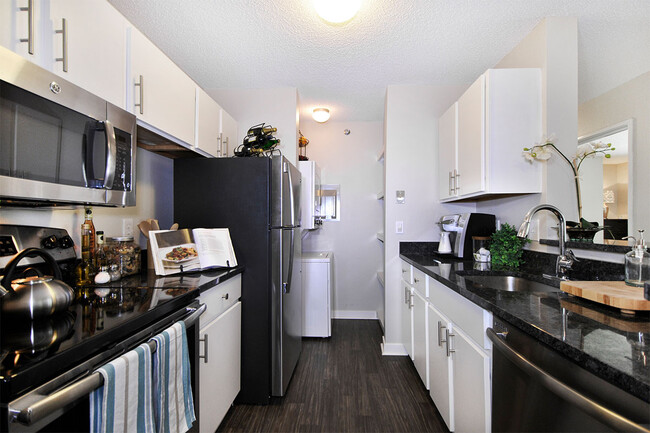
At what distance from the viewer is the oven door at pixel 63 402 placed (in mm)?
592

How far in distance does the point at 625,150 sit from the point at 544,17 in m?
1.48

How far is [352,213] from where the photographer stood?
12.9 ft

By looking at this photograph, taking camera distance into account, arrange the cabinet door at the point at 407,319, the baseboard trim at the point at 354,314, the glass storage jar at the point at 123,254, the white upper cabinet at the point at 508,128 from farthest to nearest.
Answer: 1. the baseboard trim at the point at 354,314
2. the cabinet door at the point at 407,319
3. the white upper cabinet at the point at 508,128
4. the glass storage jar at the point at 123,254

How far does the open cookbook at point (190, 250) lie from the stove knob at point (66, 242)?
33cm

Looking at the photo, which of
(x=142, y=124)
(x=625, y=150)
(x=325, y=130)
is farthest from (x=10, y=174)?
(x=625, y=150)

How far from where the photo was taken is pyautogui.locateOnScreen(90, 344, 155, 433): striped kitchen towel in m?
0.76

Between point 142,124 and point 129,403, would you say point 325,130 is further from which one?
point 129,403

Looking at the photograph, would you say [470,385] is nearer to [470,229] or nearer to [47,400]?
[470,229]

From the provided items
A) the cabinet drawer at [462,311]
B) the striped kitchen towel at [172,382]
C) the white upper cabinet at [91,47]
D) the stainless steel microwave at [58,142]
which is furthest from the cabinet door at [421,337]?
the white upper cabinet at [91,47]

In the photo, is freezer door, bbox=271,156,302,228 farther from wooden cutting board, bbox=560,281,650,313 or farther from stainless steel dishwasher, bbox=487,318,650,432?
wooden cutting board, bbox=560,281,650,313

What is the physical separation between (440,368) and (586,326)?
1043mm

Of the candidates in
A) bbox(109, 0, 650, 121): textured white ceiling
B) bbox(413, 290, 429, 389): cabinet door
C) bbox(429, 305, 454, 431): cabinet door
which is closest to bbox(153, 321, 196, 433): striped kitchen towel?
bbox(429, 305, 454, 431): cabinet door

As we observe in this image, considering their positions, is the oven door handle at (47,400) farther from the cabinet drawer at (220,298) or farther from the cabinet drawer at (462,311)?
the cabinet drawer at (462,311)

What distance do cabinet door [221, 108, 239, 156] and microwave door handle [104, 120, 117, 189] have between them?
52.0 inches
